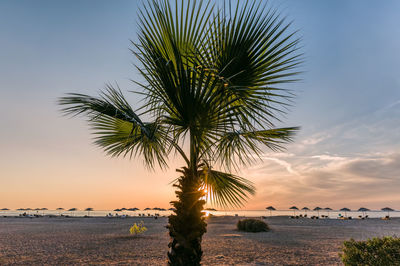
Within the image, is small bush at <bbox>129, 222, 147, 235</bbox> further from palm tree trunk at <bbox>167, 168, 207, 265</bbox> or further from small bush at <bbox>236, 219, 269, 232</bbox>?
palm tree trunk at <bbox>167, 168, 207, 265</bbox>

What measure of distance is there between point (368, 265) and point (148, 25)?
615 centimetres

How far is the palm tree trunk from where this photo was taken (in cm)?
388

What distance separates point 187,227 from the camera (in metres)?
3.92

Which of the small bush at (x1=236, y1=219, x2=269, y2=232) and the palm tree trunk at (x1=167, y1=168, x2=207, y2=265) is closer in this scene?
the palm tree trunk at (x1=167, y1=168, x2=207, y2=265)

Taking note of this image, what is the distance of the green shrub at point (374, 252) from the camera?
489cm

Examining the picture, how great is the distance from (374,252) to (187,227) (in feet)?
13.1

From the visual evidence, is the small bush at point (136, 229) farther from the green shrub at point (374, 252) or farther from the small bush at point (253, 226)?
the green shrub at point (374, 252)

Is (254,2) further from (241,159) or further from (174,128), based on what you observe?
(241,159)

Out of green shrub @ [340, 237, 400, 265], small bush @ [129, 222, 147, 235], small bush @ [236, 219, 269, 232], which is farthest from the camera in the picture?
small bush @ [236, 219, 269, 232]

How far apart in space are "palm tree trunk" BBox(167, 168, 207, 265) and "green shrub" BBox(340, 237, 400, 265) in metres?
3.51

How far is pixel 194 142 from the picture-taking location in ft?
13.9

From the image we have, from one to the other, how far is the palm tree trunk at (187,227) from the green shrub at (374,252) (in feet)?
11.5

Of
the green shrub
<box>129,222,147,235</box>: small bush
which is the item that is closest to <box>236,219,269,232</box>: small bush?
<box>129,222,147,235</box>: small bush

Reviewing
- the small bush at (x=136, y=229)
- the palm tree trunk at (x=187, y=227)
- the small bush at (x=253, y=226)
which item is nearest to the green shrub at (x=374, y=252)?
the palm tree trunk at (x=187, y=227)
